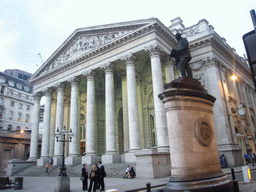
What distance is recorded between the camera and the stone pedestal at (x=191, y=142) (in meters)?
7.93

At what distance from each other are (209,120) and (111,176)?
1527cm

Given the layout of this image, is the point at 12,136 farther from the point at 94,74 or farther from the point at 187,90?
the point at 187,90

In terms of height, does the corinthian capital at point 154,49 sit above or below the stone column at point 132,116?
above

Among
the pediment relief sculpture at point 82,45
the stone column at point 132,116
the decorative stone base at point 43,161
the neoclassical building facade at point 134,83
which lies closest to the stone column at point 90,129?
the neoclassical building facade at point 134,83

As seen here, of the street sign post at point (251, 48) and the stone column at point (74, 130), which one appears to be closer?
the street sign post at point (251, 48)

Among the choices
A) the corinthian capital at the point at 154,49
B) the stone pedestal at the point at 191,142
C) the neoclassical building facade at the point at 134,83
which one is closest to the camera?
the stone pedestal at the point at 191,142

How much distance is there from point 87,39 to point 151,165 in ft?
72.1

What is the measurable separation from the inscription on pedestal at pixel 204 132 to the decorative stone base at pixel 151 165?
10.3 meters

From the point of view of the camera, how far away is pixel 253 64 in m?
3.67

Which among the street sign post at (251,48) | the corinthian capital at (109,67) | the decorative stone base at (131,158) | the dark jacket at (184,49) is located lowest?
the decorative stone base at (131,158)

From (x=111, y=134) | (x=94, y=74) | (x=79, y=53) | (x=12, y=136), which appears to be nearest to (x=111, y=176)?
(x=111, y=134)

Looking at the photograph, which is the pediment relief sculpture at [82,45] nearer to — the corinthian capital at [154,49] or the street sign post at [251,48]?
the corinthian capital at [154,49]

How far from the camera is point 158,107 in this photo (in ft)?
77.0

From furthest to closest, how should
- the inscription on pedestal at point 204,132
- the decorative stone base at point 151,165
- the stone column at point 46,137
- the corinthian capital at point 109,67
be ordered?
the stone column at point 46,137 < the corinthian capital at point 109,67 < the decorative stone base at point 151,165 < the inscription on pedestal at point 204,132
